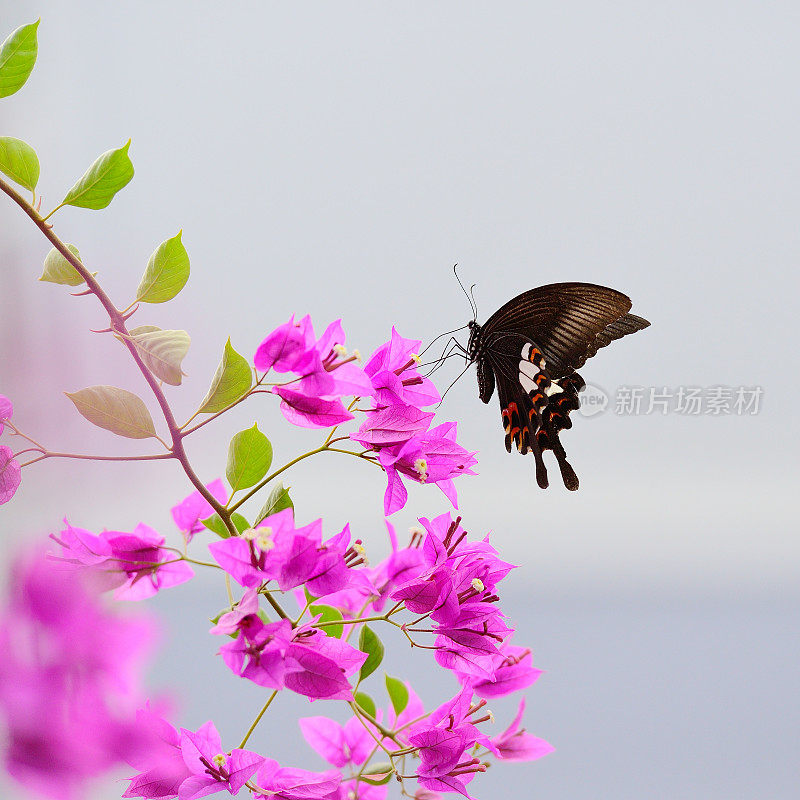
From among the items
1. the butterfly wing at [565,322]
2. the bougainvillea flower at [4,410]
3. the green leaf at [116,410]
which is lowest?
the bougainvillea flower at [4,410]

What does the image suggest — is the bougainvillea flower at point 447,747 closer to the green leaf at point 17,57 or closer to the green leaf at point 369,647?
the green leaf at point 369,647

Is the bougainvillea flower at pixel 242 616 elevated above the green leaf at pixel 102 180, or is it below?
below

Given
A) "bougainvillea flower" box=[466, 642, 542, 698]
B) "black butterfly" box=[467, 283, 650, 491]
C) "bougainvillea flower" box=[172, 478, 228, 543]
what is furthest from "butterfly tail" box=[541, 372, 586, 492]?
"bougainvillea flower" box=[172, 478, 228, 543]

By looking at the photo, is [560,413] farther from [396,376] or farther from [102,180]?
[102,180]

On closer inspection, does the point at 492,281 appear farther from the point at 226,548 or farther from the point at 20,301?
the point at 226,548

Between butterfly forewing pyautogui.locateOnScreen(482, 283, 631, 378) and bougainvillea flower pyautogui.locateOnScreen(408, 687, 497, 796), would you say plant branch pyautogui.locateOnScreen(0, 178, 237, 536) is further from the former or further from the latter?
butterfly forewing pyautogui.locateOnScreen(482, 283, 631, 378)

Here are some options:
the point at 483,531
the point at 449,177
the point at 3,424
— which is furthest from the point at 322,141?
the point at 3,424

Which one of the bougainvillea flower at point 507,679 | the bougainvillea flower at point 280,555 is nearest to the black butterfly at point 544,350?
the bougainvillea flower at point 507,679
